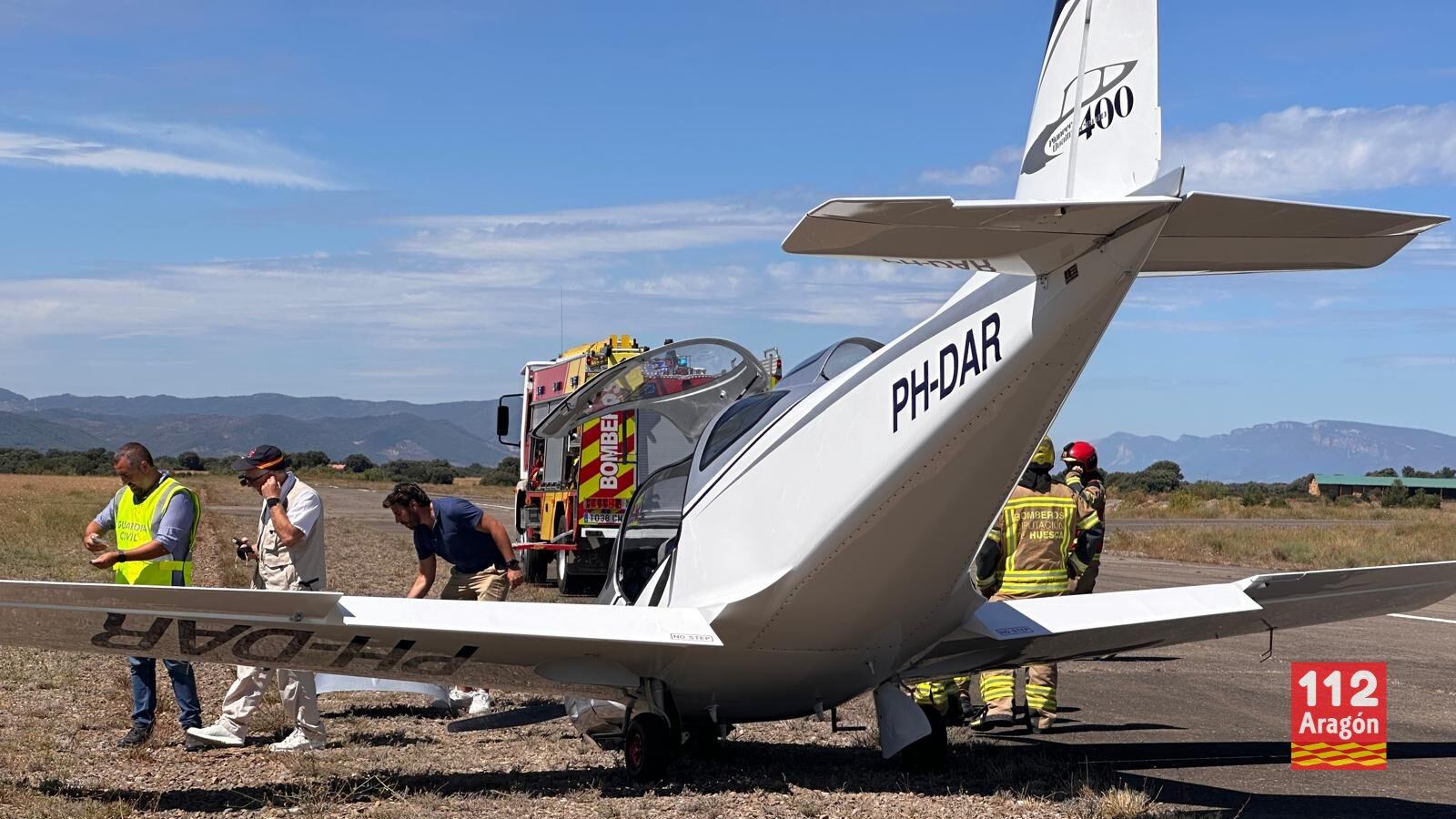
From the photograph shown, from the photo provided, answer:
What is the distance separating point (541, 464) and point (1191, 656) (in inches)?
410

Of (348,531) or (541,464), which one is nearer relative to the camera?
(541,464)

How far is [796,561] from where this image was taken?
23.8ft

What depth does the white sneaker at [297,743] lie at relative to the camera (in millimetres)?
9141

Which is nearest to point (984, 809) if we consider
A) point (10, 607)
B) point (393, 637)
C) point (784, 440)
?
point (784, 440)

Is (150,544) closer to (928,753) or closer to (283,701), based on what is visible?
(283,701)

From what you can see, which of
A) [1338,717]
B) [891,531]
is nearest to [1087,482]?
[1338,717]

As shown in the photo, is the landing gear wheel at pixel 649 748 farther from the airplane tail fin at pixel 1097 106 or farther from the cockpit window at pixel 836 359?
the airplane tail fin at pixel 1097 106

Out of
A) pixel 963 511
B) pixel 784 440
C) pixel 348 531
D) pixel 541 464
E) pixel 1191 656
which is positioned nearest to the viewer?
pixel 963 511

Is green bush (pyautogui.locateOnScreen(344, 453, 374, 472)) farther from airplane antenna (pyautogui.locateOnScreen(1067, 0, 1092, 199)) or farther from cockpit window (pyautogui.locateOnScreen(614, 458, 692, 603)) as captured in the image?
airplane antenna (pyautogui.locateOnScreen(1067, 0, 1092, 199))

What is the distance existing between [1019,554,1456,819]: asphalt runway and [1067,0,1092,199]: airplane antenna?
3.54 meters

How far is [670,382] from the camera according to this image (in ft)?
32.3

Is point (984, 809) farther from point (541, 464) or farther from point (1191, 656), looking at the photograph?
point (541, 464)

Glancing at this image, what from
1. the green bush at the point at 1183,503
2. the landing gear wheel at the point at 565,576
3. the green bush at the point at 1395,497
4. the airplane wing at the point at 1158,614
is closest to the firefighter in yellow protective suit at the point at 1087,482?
the airplane wing at the point at 1158,614

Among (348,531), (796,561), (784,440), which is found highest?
(784,440)
